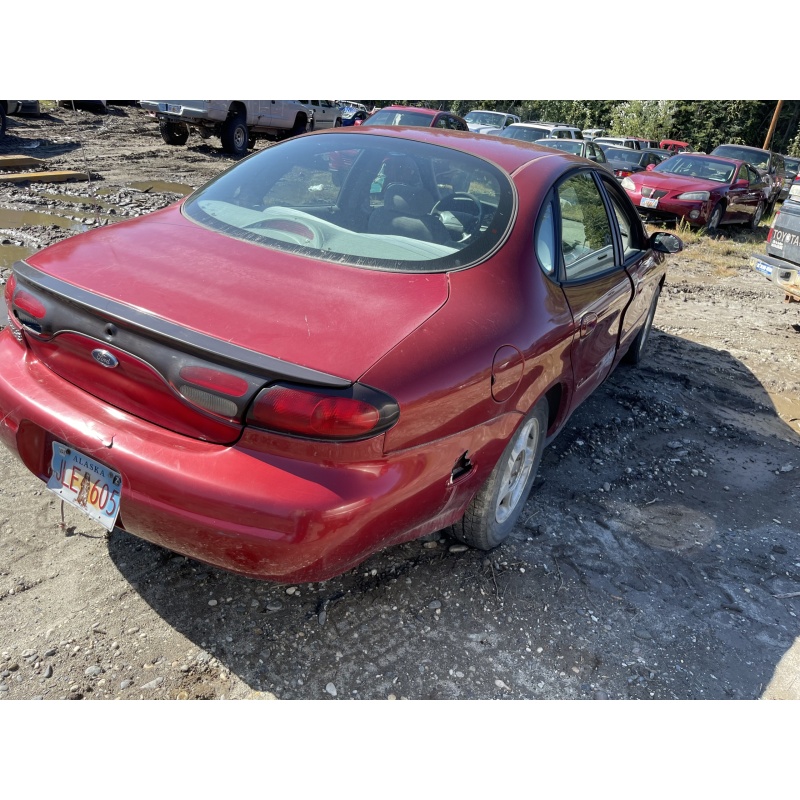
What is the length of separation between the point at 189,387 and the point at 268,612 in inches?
38.9

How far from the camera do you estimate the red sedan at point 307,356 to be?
1.90 m

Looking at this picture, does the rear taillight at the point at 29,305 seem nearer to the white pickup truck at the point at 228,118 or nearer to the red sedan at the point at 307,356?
the red sedan at the point at 307,356

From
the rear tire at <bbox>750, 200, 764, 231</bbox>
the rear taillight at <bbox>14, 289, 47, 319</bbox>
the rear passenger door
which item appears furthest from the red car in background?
the rear taillight at <bbox>14, 289, 47, 319</bbox>

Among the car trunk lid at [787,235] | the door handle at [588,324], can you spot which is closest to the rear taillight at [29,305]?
the door handle at [588,324]

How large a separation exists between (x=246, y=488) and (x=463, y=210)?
5.07ft

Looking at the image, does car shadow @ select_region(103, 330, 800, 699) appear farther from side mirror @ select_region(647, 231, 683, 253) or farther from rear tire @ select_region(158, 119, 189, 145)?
rear tire @ select_region(158, 119, 189, 145)

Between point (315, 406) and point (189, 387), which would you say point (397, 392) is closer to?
point (315, 406)

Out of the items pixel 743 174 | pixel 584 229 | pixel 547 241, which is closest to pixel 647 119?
pixel 743 174

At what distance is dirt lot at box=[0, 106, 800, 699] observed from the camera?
2252 mm

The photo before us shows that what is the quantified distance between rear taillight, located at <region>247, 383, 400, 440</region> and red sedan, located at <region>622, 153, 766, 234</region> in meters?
→ 9.87

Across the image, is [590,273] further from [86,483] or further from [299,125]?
[299,125]

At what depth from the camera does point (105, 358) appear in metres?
2.06

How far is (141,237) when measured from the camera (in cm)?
252

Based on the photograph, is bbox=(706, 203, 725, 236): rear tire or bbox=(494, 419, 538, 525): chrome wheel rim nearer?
bbox=(494, 419, 538, 525): chrome wheel rim
